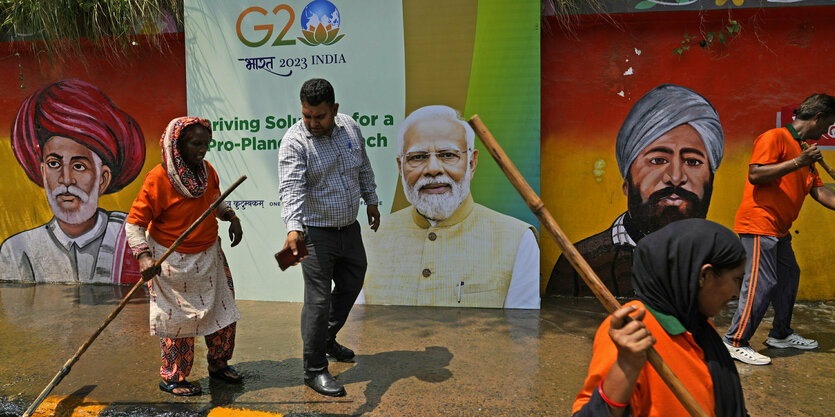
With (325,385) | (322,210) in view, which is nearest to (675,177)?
(322,210)

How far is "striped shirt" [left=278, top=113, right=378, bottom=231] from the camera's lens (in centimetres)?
316

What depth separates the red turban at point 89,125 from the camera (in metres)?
5.85

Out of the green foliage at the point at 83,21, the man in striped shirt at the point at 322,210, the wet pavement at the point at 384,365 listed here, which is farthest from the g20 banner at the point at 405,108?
the man in striped shirt at the point at 322,210

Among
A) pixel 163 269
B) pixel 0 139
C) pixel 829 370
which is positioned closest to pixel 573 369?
pixel 829 370

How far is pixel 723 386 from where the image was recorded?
1.42 meters

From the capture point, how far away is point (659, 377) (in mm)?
1365

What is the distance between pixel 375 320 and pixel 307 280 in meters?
1.48


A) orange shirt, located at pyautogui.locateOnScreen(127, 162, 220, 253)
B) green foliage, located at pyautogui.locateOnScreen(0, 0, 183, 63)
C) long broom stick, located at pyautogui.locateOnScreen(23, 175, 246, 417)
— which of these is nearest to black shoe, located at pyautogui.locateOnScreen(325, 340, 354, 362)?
orange shirt, located at pyautogui.locateOnScreen(127, 162, 220, 253)

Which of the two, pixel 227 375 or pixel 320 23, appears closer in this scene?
pixel 227 375

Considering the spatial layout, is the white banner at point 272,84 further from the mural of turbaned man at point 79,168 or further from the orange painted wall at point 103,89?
the mural of turbaned man at point 79,168

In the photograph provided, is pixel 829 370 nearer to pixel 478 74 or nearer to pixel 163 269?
pixel 478 74

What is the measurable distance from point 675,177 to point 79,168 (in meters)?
6.42

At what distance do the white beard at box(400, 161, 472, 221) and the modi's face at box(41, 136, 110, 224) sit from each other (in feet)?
12.2

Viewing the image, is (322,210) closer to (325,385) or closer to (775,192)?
(325,385)
